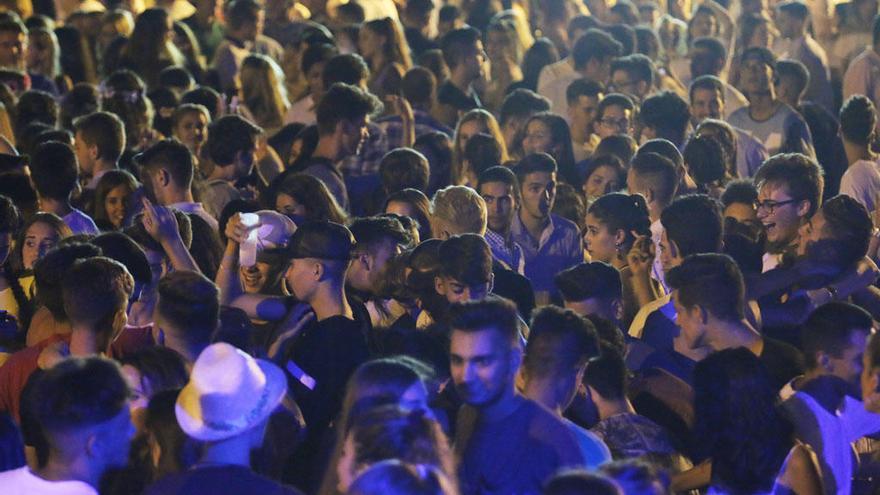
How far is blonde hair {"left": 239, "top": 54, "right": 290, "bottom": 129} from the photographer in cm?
1059

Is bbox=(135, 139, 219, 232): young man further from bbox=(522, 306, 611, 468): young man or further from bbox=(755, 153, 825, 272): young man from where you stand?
bbox=(522, 306, 611, 468): young man

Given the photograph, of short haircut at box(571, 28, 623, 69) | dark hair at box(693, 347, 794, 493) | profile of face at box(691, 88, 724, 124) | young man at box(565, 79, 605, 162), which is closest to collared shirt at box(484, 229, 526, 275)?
young man at box(565, 79, 605, 162)

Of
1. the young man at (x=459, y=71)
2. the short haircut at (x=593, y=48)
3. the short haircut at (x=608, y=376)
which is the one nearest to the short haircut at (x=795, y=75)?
the short haircut at (x=593, y=48)

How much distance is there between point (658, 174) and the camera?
8.09 metres

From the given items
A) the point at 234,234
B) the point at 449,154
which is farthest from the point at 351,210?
the point at 234,234

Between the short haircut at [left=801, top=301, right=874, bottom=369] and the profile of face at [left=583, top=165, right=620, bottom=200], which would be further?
A: the profile of face at [left=583, top=165, right=620, bottom=200]

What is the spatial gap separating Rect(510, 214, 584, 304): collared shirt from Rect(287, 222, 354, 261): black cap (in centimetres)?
218

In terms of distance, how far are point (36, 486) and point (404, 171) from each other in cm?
427

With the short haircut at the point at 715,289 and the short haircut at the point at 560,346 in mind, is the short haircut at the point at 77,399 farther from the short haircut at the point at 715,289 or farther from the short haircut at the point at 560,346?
the short haircut at the point at 715,289

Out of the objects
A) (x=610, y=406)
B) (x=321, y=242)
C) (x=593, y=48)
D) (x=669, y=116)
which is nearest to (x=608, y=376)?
(x=610, y=406)

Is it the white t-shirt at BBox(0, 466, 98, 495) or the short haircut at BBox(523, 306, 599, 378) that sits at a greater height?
the short haircut at BBox(523, 306, 599, 378)

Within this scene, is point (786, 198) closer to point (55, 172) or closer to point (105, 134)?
point (55, 172)

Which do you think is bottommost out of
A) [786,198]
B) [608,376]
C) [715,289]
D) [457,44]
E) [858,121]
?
[457,44]

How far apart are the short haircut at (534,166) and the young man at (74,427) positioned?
13.6 ft
